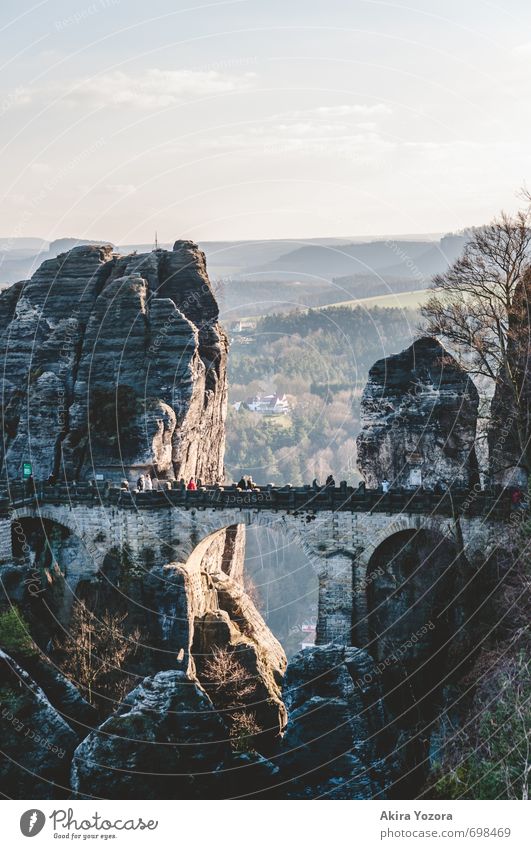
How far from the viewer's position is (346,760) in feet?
189

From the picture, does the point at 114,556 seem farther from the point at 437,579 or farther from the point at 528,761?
the point at 528,761

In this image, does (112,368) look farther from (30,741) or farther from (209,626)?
(30,741)

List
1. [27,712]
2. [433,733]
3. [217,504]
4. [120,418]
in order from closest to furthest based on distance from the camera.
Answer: [27,712], [433,733], [217,504], [120,418]

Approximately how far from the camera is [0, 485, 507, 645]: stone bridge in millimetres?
68688

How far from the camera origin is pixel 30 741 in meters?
56.0

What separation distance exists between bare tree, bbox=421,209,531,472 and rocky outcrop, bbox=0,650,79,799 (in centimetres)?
2592

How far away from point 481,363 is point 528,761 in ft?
83.0

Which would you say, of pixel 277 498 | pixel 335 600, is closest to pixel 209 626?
pixel 335 600

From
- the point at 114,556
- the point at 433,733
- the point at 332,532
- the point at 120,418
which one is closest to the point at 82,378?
the point at 120,418

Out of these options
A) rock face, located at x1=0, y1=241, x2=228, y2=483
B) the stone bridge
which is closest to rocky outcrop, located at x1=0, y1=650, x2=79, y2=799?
the stone bridge

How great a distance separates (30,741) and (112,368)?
30715 mm

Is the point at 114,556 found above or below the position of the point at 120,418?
below

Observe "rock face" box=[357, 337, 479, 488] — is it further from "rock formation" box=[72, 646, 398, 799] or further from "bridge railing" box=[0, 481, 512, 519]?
"rock formation" box=[72, 646, 398, 799]

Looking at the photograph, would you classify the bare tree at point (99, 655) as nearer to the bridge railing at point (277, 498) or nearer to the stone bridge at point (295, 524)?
the stone bridge at point (295, 524)
